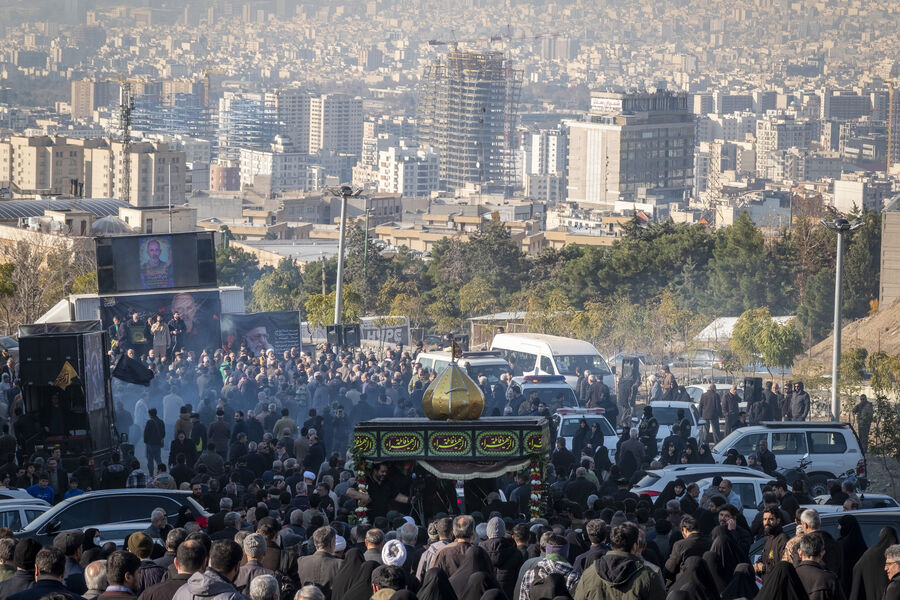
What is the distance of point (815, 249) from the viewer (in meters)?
51.2

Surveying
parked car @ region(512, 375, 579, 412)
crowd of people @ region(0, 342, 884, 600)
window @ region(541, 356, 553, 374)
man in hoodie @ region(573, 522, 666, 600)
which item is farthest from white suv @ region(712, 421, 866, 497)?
man in hoodie @ region(573, 522, 666, 600)

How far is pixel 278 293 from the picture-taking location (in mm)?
63531

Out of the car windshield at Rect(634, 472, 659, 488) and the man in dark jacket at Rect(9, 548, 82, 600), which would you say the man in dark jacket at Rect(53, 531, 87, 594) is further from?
the car windshield at Rect(634, 472, 659, 488)

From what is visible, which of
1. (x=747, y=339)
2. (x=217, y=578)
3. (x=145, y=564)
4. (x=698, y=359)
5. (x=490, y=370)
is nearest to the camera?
(x=217, y=578)

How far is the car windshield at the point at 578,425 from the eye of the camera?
18438 millimetres

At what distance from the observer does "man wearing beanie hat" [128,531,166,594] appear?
832 cm

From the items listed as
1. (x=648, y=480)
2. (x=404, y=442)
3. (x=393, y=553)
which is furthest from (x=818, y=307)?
(x=393, y=553)

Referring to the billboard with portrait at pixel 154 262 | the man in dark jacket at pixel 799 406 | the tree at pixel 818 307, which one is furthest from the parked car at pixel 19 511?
the tree at pixel 818 307

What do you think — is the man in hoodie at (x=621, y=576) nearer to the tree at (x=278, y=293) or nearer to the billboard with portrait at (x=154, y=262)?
the billboard with portrait at (x=154, y=262)

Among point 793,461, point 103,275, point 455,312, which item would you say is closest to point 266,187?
point 455,312

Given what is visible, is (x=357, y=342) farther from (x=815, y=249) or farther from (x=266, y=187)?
(x=266, y=187)

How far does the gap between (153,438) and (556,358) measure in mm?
9234

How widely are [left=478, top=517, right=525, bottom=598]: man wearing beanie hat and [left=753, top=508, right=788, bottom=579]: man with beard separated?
1.38 meters

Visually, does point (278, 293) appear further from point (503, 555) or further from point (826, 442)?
point (503, 555)
